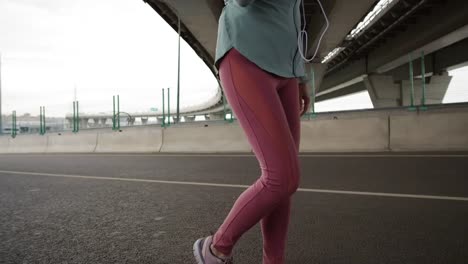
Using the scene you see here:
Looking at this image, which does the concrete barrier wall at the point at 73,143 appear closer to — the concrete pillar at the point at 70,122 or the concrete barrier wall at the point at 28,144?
the concrete barrier wall at the point at 28,144

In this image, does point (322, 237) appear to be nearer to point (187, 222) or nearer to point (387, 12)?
point (187, 222)

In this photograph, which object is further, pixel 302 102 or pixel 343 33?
pixel 343 33

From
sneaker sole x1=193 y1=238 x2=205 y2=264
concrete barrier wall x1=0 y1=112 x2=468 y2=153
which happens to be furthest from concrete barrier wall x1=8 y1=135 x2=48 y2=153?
sneaker sole x1=193 y1=238 x2=205 y2=264

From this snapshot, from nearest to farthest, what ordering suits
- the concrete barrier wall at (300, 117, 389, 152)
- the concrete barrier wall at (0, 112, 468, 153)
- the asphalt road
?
the asphalt road
the concrete barrier wall at (0, 112, 468, 153)
the concrete barrier wall at (300, 117, 389, 152)

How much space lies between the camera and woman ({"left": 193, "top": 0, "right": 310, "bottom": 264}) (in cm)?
155

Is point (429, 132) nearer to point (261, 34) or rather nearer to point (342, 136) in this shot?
point (342, 136)

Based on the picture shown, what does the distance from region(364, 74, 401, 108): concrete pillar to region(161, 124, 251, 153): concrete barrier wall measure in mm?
28340

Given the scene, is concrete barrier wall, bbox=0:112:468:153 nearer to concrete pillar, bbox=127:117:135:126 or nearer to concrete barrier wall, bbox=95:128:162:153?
concrete barrier wall, bbox=95:128:162:153

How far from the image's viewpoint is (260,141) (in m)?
1.57

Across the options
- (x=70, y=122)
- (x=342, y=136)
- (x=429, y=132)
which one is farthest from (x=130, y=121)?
(x=429, y=132)

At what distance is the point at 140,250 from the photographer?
2377 mm

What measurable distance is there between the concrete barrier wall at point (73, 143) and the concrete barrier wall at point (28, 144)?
0.61 metres

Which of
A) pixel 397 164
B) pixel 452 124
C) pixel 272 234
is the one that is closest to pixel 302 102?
pixel 272 234

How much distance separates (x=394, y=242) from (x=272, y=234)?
119 cm
